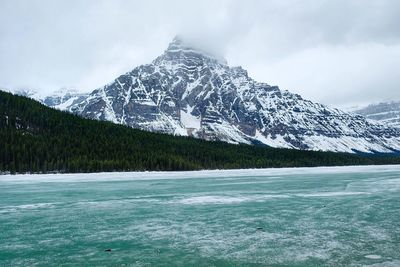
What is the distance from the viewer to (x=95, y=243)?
19156mm

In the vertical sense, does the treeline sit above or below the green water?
above

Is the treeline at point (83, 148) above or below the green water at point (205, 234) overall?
A: above

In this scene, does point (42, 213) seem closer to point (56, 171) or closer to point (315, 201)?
point (315, 201)

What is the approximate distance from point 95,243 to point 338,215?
15218 millimetres

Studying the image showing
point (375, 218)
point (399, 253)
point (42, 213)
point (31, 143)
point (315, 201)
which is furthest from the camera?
point (31, 143)

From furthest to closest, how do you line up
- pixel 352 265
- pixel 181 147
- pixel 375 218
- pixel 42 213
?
pixel 181 147, pixel 42 213, pixel 375 218, pixel 352 265

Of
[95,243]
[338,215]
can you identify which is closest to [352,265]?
[95,243]

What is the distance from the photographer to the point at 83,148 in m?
139

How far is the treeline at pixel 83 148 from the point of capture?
12012cm

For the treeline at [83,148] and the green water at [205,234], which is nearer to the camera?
the green water at [205,234]

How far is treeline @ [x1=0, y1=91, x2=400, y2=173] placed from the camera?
120 metres

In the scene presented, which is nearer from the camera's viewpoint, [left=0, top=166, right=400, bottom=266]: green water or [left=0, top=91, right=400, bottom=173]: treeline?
[left=0, top=166, right=400, bottom=266]: green water

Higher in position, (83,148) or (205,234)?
(83,148)

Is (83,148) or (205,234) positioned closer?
(205,234)
